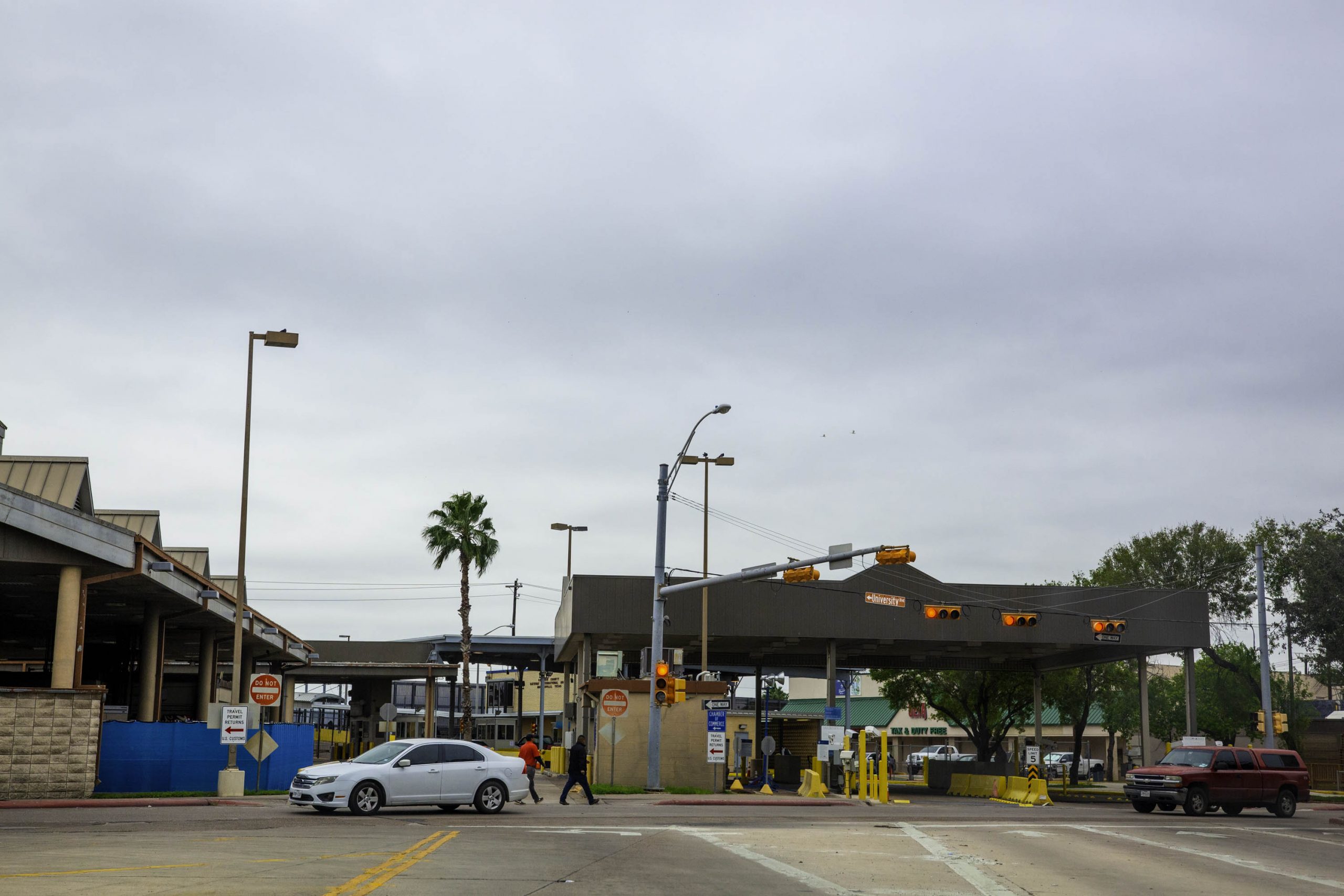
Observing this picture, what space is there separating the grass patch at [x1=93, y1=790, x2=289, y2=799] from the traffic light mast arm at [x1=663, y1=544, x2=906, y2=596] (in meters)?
11.2

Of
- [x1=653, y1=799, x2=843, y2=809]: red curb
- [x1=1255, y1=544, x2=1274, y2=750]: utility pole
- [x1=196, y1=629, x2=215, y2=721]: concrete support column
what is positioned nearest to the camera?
[x1=653, y1=799, x2=843, y2=809]: red curb

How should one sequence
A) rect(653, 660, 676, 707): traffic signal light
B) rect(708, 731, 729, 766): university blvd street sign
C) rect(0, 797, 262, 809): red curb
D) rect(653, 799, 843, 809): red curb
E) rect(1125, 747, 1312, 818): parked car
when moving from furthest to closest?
rect(708, 731, 729, 766): university blvd street sign, rect(653, 660, 676, 707): traffic signal light, rect(1125, 747, 1312, 818): parked car, rect(653, 799, 843, 809): red curb, rect(0, 797, 262, 809): red curb

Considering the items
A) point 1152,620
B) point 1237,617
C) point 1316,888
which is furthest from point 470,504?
point 1316,888

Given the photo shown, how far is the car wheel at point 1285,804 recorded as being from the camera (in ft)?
104

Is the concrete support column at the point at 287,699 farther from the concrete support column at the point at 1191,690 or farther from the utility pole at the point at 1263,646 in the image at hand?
the utility pole at the point at 1263,646

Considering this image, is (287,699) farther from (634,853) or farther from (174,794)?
(634,853)

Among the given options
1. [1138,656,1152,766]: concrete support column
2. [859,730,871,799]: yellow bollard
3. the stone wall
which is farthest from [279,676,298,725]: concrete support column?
[1138,656,1152,766]: concrete support column

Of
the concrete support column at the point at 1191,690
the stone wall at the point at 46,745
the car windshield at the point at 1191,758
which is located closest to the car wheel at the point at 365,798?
the stone wall at the point at 46,745

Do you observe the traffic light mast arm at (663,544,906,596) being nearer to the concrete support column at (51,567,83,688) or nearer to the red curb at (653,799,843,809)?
the red curb at (653,799,843,809)

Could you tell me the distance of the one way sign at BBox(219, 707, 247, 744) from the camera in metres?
29.0

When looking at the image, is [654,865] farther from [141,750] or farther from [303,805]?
[141,750]

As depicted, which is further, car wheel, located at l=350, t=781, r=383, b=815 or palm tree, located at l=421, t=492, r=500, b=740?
palm tree, located at l=421, t=492, r=500, b=740

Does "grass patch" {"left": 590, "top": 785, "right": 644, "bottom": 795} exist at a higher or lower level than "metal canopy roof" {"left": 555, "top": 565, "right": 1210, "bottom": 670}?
lower

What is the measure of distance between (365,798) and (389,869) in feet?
32.9
